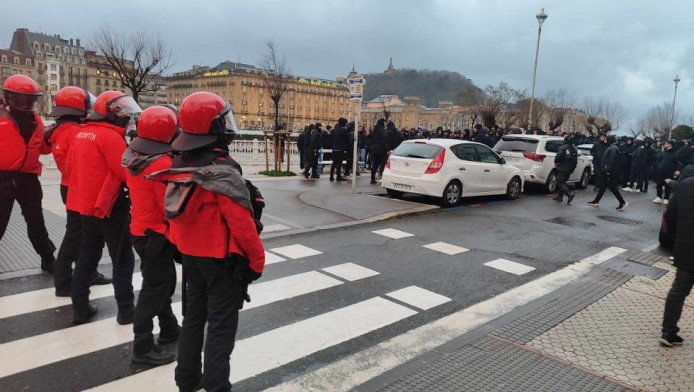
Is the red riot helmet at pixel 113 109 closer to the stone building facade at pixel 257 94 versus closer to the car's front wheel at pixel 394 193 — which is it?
the car's front wheel at pixel 394 193

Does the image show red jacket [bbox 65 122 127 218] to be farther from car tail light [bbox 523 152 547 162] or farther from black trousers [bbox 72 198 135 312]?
car tail light [bbox 523 152 547 162]

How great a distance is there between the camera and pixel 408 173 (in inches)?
451

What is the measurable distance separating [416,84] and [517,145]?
14628 centimetres

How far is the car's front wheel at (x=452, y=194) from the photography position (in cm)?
1124

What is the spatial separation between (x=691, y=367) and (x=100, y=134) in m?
5.28

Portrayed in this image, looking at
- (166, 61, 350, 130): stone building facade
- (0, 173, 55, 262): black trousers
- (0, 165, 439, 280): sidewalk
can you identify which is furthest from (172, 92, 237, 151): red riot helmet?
(166, 61, 350, 130): stone building facade

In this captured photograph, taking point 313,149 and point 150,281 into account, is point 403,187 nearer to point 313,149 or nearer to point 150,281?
point 313,149

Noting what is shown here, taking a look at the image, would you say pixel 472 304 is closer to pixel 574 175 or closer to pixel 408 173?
pixel 408 173

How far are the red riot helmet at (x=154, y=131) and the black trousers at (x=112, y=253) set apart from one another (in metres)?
0.90

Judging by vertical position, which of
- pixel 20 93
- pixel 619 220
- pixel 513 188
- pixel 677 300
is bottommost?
pixel 619 220

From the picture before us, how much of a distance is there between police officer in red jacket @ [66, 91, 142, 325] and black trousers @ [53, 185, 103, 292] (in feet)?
1.16

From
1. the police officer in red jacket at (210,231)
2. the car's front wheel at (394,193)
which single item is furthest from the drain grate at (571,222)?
the police officer in red jacket at (210,231)

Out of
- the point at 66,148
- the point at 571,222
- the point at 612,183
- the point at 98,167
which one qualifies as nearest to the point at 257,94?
the point at 612,183

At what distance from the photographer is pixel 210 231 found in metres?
2.87
